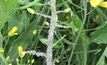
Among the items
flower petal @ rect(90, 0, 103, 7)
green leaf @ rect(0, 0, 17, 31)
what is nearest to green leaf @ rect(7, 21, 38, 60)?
green leaf @ rect(0, 0, 17, 31)

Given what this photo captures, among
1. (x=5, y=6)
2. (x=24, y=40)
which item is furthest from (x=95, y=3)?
(x=24, y=40)

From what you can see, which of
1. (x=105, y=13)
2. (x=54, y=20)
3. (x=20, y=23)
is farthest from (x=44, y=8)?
(x=54, y=20)

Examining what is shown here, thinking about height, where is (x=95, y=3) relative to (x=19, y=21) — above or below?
above

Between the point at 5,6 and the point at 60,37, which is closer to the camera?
the point at 5,6

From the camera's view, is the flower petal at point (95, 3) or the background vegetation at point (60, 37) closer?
the flower petal at point (95, 3)

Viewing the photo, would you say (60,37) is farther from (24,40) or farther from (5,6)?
(5,6)

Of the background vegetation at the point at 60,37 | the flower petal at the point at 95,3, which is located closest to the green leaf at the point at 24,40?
the background vegetation at the point at 60,37

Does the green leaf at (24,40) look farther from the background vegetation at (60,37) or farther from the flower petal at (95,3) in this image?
the flower petal at (95,3)

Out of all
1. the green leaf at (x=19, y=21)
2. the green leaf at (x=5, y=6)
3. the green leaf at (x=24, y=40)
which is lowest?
the green leaf at (x=24, y=40)

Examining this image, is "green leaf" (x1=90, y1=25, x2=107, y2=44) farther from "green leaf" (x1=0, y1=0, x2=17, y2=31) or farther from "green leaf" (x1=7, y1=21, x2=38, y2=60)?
"green leaf" (x1=0, y1=0, x2=17, y2=31)
